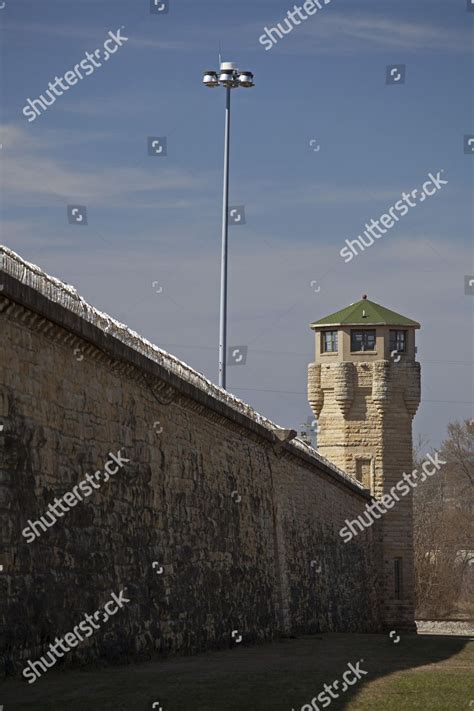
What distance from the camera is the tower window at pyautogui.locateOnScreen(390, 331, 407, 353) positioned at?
52219 millimetres

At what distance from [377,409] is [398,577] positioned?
5949 mm

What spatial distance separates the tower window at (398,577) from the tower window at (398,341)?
7.47 meters

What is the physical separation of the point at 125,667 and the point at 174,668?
710mm

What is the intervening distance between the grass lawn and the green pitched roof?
34.8m

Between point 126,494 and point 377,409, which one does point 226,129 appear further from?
point 126,494

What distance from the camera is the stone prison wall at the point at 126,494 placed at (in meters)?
14.0

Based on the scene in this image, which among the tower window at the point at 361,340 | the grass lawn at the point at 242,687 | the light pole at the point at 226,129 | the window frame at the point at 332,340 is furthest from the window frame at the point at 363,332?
the grass lawn at the point at 242,687

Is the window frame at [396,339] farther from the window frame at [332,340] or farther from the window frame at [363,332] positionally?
the window frame at [332,340]

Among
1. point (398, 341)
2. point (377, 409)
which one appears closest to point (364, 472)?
point (377, 409)

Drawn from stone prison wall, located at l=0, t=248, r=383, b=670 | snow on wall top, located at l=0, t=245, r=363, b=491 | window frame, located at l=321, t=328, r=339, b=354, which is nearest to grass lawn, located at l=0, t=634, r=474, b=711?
stone prison wall, located at l=0, t=248, r=383, b=670

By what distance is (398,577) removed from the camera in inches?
2020

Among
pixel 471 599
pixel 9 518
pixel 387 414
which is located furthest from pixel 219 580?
pixel 471 599

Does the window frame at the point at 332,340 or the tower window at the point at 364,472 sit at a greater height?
the window frame at the point at 332,340

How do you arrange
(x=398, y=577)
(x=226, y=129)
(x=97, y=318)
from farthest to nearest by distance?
(x=398, y=577), (x=226, y=129), (x=97, y=318)
